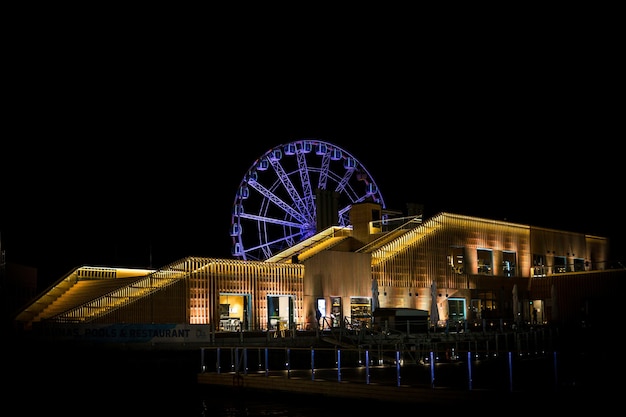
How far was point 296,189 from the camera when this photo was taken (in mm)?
51094

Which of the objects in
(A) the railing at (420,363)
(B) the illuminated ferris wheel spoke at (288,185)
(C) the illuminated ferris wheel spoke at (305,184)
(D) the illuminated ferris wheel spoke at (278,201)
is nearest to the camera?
(A) the railing at (420,363)

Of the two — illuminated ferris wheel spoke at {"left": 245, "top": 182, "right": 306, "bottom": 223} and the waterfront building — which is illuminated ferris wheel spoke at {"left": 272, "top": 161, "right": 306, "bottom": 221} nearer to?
illuminated ferris wheel spoke at {"left": 245, "top": 182, "right": 306, "bottom": 223}

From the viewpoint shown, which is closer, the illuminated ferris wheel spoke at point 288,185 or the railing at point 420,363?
the railing at point 420,363

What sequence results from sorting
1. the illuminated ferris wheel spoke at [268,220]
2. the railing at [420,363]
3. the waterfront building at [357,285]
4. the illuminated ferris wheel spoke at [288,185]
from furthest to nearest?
the illuminated ferris wheel spoke at [288,185]
the illuminated ferris wheel spoke at [268,220]
the waterfront building at [357,285]
the railing at [420,363]

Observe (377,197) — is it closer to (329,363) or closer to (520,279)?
(520,279)

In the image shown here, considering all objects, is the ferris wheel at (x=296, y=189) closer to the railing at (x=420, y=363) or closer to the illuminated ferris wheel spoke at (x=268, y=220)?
the illuminated ferris wheel spoke at (x=268, y=220)

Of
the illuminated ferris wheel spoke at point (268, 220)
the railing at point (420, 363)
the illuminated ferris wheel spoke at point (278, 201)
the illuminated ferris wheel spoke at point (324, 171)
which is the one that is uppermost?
the illuminated ferris wheel spoke at point (324, 171)

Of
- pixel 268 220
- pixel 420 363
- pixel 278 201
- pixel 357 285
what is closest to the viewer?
pixel 420 363

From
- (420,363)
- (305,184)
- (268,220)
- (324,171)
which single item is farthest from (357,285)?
(324,171)

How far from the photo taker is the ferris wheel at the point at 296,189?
4881cm

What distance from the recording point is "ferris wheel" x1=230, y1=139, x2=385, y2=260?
160 feet

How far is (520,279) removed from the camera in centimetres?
4972

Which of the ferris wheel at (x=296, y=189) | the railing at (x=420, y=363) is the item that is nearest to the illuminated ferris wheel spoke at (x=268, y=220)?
the ferris wheel at (x=296, y=189)

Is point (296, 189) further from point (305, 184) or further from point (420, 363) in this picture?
point (420, 363)
